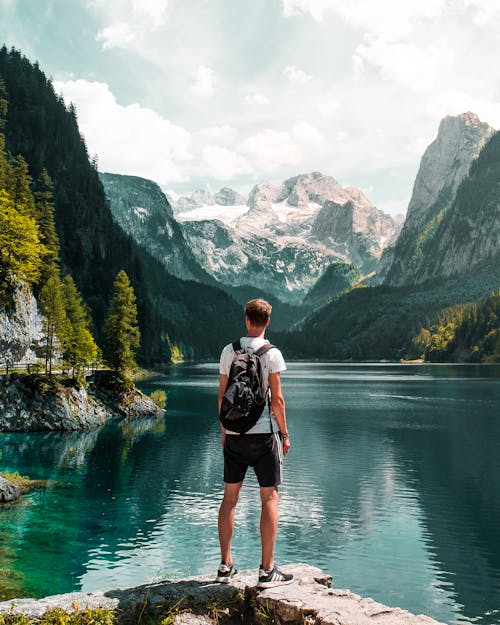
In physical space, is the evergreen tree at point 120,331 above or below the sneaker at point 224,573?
above

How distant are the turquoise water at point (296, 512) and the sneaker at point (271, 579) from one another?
470 inches

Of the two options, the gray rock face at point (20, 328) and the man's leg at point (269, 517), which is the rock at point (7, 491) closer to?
the man's leg at point (269, 517)

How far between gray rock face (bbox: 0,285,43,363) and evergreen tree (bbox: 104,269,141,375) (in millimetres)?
9104

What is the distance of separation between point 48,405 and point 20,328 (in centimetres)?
1655

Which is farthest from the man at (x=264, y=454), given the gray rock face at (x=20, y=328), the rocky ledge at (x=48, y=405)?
the gray rock face at (x=20, y=328)

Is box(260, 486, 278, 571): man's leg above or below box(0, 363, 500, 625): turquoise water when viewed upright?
above

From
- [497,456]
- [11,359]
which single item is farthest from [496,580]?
[11,359]

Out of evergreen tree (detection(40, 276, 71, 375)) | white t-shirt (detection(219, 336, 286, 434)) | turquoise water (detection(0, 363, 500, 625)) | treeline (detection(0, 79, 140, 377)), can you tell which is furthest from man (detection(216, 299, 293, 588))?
evergreen tree (detection(40, 276, 71, 375))

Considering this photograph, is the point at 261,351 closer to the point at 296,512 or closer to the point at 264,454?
the point at 264,454

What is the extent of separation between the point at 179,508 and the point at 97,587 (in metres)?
13.0

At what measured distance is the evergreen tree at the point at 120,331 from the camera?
79062 millimetres

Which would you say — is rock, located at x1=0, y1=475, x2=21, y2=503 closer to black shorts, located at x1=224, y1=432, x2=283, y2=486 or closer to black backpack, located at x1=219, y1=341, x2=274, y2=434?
black shorts, located at x1=224, y1=432, x2=283, y2=486

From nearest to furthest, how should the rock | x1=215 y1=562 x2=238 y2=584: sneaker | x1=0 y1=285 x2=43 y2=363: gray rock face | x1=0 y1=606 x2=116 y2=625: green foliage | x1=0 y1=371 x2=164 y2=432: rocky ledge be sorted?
x1=0 y1=606 x2=116 y2=625: green foliage → x1=215 y1=562 x2=238 y2=584: sneaker → the rock → x1=0 y1=371 x2=164 y2=432: rocky ledge → x1=0 y1=285 x2=43 y2=363: gray rock face

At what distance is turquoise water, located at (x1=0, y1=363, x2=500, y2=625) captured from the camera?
24.4 meters
